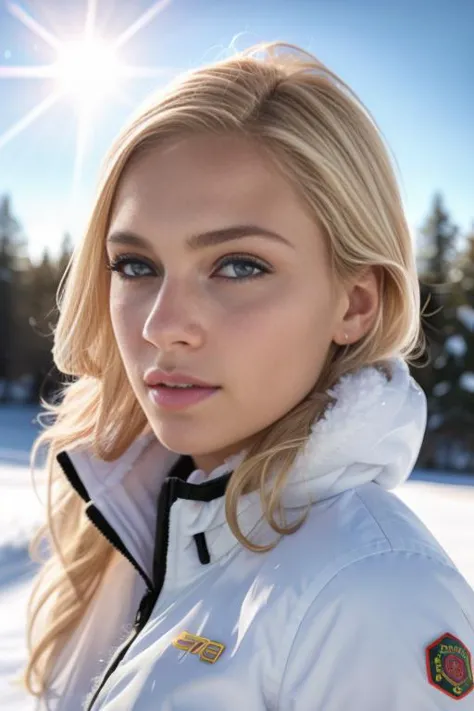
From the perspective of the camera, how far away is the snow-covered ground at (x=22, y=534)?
99.3 inches

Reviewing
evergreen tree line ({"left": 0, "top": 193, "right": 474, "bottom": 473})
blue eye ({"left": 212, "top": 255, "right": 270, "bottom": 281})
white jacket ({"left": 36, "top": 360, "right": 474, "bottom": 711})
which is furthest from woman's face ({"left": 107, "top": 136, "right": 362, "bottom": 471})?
evergreen tree line ({"left": 0, "top": 193, "right": 474, "bottom": 473})

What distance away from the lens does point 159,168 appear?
1.39 m

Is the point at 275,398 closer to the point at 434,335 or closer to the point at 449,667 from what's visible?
the point at 449,667

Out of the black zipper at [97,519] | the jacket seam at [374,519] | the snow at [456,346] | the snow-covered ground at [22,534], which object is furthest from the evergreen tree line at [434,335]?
the jacket seam at [374,519]

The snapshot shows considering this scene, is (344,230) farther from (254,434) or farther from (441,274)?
(441,274)

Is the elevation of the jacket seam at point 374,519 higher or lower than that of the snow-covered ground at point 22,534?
higher

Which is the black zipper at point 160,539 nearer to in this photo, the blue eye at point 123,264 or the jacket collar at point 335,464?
the jacket collar at point 335,464

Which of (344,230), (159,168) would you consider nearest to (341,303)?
(344,230)

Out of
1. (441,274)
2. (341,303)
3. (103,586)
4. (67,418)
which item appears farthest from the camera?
(441,274)

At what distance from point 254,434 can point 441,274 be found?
19834 millimetres

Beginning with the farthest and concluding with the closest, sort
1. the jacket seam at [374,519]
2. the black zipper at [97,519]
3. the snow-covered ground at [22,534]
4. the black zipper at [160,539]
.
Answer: the snow-covered ground at [22,534]
the black zipper at [97,519]
the black zipper at [160,539]
the jacket seam at [374,519]

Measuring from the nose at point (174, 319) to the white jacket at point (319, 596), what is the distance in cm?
27

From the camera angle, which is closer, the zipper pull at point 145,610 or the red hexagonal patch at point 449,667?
the red hexagonal patch at point 449,667

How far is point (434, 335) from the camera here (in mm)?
18609
